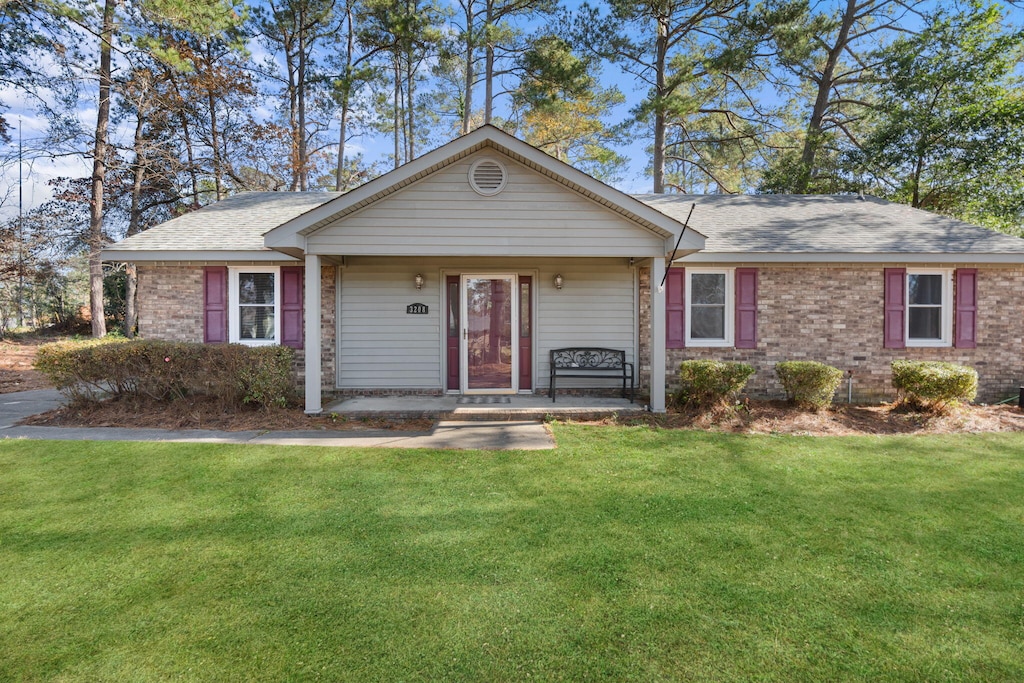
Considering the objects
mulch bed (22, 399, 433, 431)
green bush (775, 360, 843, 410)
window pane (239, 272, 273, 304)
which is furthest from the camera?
window pane (239, 272, 273, 304)

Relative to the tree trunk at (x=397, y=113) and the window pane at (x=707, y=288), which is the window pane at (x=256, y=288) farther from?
the tree trunk at (x=397, y=113)

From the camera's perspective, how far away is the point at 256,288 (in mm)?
9062

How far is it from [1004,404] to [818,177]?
10.3 meters

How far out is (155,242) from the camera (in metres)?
8.62

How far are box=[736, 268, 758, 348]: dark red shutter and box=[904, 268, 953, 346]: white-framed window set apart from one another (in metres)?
2.82

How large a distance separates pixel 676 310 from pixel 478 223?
165 inches

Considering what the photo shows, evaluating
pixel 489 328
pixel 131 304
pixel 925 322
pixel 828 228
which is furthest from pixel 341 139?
pixel 925 322

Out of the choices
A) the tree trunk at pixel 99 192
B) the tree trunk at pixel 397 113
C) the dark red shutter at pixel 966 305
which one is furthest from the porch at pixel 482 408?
the tree trunk at pixel 397 113

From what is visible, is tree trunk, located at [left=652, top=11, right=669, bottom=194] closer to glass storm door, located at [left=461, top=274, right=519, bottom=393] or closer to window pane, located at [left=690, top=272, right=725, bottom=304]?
window pane, located at [left=690, top=272, right=725, bottom=304]

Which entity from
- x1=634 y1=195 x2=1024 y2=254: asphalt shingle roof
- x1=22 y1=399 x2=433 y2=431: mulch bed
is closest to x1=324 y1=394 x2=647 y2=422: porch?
x1=22 y1=399 x2=433 y2=431: mulch bed

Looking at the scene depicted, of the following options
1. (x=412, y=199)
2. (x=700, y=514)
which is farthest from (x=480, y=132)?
(x=700, y=514)

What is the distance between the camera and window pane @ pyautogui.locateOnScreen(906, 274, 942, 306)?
9000 millimetres

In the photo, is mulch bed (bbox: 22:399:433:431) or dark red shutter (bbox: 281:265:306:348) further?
dark red shutter (bbox: 281:265:306:348)

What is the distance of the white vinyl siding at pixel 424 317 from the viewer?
8945mm
